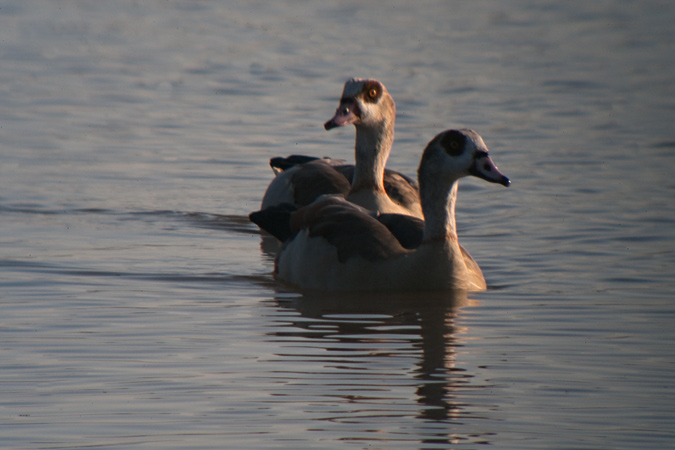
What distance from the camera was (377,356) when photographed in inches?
310

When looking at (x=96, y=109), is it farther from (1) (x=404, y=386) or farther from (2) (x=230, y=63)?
(1) (x=404, y=386)

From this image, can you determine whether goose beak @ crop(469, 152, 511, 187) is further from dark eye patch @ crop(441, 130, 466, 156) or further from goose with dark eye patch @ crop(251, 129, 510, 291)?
dark eye patch @ crop(441, 130, 466, 156)

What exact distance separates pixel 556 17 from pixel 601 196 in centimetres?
1554

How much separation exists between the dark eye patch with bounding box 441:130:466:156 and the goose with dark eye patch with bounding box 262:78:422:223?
192cm

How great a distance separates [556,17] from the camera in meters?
28.9

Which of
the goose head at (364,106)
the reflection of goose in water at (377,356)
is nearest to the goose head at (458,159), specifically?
the reflection of goose in water at (377,356)

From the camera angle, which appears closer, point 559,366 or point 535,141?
point 559,366

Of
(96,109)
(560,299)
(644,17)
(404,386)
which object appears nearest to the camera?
(404,386)

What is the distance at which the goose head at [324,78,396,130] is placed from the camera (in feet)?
39.9

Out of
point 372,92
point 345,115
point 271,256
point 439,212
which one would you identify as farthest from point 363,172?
point 439,212

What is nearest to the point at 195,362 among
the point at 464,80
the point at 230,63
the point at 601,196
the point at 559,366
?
the point at 559,366

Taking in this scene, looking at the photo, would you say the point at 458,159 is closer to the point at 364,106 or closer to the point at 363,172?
the point at 363,172

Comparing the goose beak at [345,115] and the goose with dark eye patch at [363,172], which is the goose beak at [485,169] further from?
the goose beak at [345,115]

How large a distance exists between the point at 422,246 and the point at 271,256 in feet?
8.31
